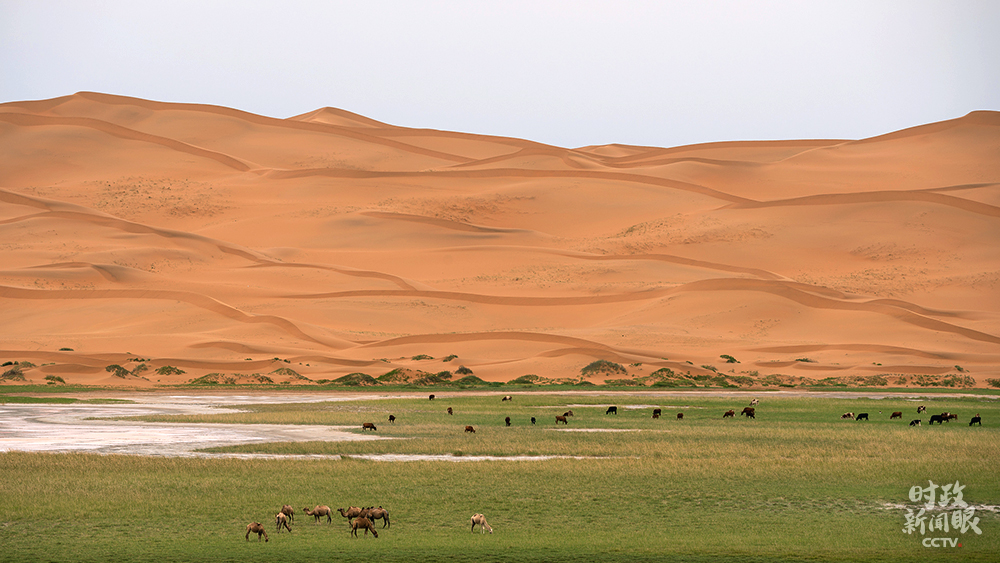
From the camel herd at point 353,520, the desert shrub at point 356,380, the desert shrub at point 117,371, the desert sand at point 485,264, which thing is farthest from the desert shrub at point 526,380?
the camel herd at point 353,520

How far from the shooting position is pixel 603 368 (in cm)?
7175

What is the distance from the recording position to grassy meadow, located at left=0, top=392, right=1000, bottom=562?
1633 centimetres

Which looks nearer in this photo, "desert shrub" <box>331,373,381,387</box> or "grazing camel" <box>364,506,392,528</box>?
"grazing camel" <box>364,506,392,528</box>

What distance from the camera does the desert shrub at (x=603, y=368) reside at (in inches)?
2800

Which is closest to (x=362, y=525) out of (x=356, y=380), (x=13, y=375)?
(x=356, y=380)

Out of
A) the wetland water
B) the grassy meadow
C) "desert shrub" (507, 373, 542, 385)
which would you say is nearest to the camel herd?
the grassy meadow

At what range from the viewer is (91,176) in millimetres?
169250

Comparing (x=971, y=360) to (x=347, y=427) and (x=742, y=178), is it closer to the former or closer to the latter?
(x=347, y=427)

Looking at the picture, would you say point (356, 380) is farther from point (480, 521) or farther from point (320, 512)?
point (480, 521)

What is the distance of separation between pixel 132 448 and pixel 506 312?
7583cm

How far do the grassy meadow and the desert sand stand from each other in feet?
125

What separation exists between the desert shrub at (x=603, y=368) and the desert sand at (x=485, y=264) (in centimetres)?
48

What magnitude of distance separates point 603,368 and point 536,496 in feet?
166

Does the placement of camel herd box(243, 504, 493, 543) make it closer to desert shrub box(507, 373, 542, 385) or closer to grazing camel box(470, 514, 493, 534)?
grazing camel box(470, 514, 493, 534)
